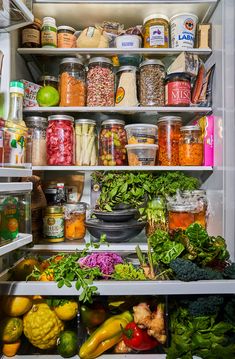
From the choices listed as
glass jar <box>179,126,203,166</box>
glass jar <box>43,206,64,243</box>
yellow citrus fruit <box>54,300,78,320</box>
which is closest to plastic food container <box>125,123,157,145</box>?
glass jar <box>179,126,203,166</box>

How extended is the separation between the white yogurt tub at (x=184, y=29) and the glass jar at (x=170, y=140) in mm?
354

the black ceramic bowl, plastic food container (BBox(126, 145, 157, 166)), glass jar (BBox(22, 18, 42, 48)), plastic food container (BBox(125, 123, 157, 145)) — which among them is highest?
glass jar (BBox(22, 18, 42, 48))

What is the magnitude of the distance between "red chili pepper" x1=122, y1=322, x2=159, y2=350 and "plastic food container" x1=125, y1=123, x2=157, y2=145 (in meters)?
0.81

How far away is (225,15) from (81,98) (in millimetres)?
745

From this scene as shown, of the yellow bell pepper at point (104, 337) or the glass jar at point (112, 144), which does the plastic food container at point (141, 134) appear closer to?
the glass jar at point (112, 144)

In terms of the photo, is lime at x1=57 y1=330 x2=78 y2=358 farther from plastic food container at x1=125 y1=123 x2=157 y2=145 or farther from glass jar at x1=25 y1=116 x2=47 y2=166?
plastic food container at x1=125 y1=123 x2=157 y2=145

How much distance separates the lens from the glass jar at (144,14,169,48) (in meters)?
1.49

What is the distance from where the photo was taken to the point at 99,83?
1488mm

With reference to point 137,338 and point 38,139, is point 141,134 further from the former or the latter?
point 137,338

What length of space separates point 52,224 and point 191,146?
78 centimetres

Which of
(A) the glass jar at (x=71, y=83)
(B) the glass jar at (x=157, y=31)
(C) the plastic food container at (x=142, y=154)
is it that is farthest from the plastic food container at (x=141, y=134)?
(B) the glass jar at (x=157, y=31)

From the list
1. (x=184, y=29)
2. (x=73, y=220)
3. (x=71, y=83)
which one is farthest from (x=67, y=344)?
(x=184, y=29)

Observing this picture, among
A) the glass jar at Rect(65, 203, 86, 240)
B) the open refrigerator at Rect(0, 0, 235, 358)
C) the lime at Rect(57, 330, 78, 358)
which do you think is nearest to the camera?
the lime at Rect(57, 330, 78, 358)

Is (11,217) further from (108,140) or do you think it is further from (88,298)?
(108,140)
